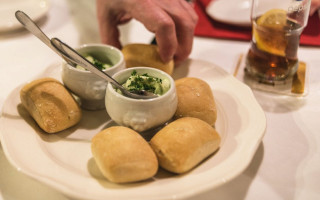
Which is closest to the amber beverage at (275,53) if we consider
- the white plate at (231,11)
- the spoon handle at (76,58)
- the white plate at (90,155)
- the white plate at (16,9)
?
the white plate at (90,155)

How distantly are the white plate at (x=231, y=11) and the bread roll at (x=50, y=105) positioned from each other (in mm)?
764

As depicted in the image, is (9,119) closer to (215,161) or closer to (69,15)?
(215,161)

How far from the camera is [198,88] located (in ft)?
2.72

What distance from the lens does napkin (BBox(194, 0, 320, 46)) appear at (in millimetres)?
1253

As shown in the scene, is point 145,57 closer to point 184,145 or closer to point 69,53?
point 69,53

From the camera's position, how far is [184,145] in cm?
66

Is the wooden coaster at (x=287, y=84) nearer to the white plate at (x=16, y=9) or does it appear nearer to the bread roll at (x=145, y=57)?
the bread roll at (x=145, y=57)

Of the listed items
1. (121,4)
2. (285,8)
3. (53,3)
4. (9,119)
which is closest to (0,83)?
(9,119)

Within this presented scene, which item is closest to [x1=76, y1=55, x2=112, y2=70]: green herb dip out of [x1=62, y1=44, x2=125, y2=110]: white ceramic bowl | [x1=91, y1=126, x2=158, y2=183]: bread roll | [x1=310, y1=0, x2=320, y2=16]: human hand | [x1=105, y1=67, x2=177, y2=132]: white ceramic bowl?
[x1=62, y1=44, x2=125, y2=110]: white ceramic bowl

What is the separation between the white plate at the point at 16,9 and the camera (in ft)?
4.44

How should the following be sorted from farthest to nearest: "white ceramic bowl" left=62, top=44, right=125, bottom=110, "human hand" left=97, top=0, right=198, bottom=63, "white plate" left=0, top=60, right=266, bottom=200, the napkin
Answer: the napkin
"human hand" left=97, top=0, right=198, bottom=63
"white ceramic bowl" left=62, top=44, right=125, bottom=110
"white plate" left=0, top=60, right=266, bottom=200

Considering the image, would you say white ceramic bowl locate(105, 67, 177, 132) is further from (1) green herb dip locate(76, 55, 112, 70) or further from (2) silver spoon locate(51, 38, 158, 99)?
(1) green herb dip locate(76, 55, 112, 70)

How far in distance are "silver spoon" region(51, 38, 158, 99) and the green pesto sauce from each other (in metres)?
0.02

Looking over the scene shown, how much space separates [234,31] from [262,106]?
0.48m
